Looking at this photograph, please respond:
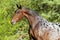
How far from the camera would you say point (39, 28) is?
301 inches

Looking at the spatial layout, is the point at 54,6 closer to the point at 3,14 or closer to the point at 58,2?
the point at 58,2

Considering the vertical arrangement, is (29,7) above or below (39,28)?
below

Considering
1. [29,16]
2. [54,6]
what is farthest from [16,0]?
[29,16]

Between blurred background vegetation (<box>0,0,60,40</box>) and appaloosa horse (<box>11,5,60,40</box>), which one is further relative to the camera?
blurred background vegetation (<box>0,0,60,40</box>)

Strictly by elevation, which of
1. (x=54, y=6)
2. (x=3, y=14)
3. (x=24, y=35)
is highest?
(x=3, y=14)

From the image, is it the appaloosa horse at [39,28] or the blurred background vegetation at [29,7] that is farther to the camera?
the blurred background vegetation at [29,7]

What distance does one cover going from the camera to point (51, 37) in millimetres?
7715

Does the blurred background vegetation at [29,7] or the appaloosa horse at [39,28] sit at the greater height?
the appaloosa horse at [39,28]

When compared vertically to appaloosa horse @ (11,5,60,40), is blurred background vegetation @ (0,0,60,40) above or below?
below

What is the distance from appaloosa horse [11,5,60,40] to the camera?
25.1 feet

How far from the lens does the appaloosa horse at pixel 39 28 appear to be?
764 cm

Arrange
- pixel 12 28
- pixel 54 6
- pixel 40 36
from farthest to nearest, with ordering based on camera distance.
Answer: pixel 54 6, pixel 12 28, pixel 40 36

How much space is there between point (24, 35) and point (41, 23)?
15.6 feet

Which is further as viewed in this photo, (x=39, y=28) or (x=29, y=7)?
(x=29, y=7)
